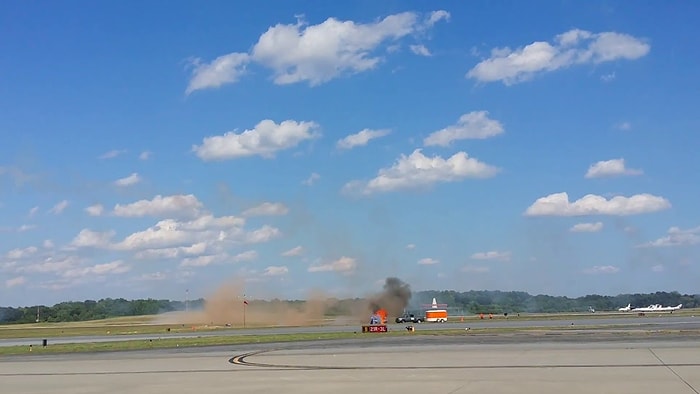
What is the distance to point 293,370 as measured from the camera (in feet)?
120

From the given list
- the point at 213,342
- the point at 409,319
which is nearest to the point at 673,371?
the point at 213,342

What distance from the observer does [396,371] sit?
33625 millimetres

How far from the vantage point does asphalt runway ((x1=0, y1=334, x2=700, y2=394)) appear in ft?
88.9

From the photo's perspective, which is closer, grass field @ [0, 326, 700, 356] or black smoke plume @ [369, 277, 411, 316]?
grass field @ [0, 326, 700, 356]

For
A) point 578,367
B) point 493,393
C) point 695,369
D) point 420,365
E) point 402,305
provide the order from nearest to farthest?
1. point 493,393
2. point 695,369
3. point 578,367
4. point 420,365
5. point 402,305

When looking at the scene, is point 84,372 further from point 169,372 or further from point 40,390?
point 40,390

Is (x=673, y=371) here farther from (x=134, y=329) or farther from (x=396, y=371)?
(x=134, y=329)

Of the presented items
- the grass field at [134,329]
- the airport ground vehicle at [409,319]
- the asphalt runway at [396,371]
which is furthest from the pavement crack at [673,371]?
the airport ground vehicle at [409,319]

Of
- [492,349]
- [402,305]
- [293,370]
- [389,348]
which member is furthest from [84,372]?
[402,305]

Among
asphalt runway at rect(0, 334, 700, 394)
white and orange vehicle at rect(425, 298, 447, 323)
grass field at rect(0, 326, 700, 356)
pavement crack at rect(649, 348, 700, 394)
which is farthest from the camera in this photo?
white and orange vehicle at rect(425, 298, 447, 323)

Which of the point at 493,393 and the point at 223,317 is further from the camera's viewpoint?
the point at 223,317

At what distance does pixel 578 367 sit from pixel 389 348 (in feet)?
67.4

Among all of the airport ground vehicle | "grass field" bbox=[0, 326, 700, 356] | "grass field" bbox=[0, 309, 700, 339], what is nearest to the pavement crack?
"grass field" bbox=[0, 326, 700, 356]

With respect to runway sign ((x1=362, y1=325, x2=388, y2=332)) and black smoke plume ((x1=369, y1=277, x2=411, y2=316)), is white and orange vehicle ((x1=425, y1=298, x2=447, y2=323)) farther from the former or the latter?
runway sign ((x1=362, y1=325, x2=388, y2=332))
